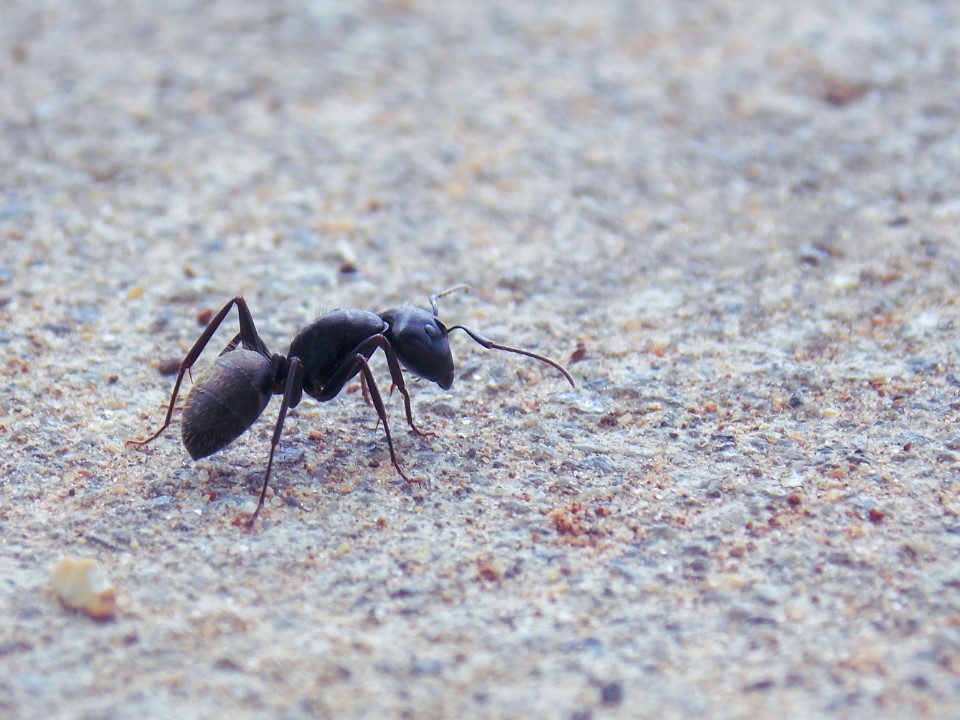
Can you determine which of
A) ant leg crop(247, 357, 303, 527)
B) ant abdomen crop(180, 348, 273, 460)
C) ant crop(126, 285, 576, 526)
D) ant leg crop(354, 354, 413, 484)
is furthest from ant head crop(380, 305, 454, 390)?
ant abdomen crop(180, 348, 273, 460)

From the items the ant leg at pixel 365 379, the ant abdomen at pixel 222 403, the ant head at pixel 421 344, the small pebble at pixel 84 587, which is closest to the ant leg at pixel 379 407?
the ant leg at pixel 365 379

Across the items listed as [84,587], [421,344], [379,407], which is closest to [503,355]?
[421,344]

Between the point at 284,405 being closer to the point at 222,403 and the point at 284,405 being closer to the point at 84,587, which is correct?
the point at 222,403

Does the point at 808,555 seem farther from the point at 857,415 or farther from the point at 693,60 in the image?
the point at 693,60

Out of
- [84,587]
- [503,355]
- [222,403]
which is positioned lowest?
[503,355]

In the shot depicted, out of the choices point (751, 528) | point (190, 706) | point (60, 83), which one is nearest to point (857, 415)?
point (751, 528)

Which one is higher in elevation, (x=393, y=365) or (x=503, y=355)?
(x=393, y=365)
